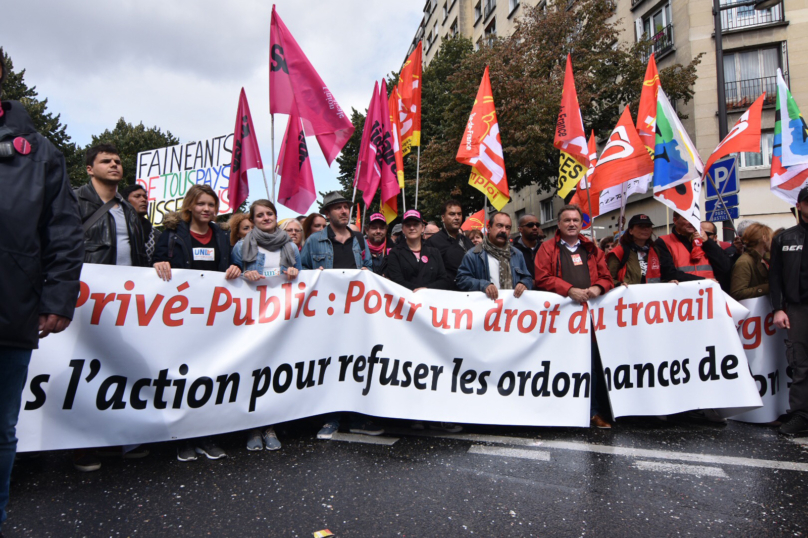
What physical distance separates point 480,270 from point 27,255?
11.2 ft

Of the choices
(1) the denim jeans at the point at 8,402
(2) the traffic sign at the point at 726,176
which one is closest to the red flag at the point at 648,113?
(2) the traffic sign at the point at 726,176

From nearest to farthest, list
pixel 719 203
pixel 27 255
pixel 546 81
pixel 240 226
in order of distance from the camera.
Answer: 1. pixel 27 255
2. pixel 240 226
3. pixel 719 203
4. pixel 546 81

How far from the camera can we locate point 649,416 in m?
4.71

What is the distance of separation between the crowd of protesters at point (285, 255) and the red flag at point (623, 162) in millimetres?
830

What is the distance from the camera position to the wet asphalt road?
2643 millimetres

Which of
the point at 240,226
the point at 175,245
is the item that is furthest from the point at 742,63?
the point at 175,245

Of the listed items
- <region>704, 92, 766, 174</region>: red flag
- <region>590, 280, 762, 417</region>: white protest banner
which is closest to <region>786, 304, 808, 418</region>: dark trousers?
<region>590, 280, 762, 417</region>: white protest banner

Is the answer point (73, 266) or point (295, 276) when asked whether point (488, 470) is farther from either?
point (73, 266)

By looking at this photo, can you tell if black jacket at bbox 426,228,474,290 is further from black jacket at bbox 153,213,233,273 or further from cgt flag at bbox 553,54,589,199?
black jacket at bbox 153,213,233,273

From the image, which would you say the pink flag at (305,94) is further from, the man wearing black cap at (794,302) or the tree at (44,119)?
the tree at (44,119)

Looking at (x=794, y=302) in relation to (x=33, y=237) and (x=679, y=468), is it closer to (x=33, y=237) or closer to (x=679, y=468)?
(x=679, y=468)

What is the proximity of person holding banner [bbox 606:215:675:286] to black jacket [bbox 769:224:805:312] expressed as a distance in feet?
3.04

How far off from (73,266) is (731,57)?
20767 millimetres

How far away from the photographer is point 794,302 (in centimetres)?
456
